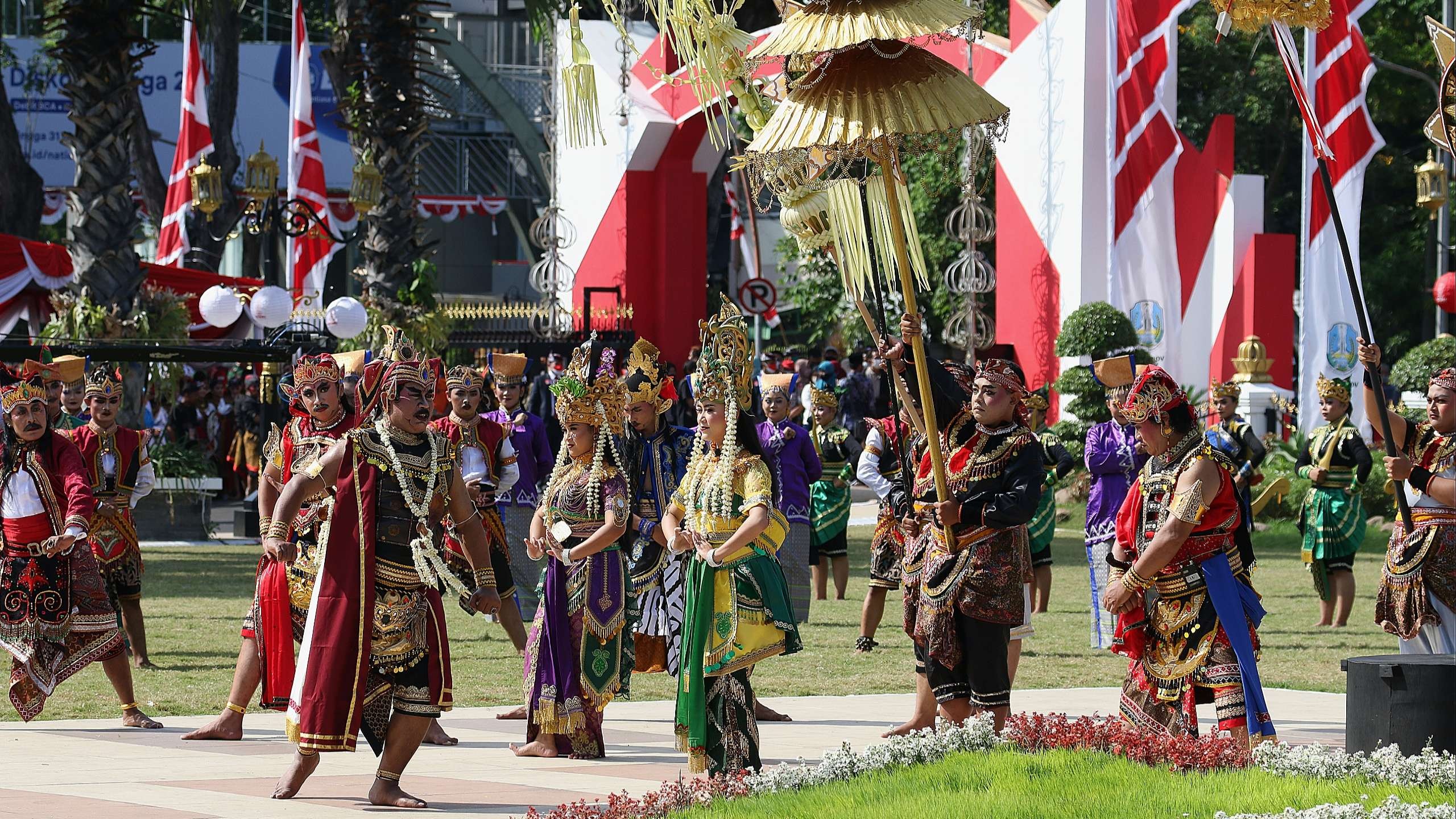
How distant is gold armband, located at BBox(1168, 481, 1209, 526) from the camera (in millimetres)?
8102

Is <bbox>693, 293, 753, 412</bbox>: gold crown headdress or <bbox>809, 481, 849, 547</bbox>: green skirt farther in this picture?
<bbox>809, 481, 849, 547</bbox>: green skirt

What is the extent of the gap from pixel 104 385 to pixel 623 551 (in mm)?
4528

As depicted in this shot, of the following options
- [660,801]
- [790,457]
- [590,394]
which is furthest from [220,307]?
[660,801]

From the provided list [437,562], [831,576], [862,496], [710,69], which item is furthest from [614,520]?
[862,496]

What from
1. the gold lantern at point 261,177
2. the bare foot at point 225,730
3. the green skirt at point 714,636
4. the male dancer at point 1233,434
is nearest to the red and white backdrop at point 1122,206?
the gold lantern at point 261,177

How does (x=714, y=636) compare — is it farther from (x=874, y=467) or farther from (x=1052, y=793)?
(x=874, y=467)

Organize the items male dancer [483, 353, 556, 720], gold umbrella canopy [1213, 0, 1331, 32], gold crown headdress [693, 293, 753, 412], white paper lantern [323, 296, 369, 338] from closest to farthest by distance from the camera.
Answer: gold umbrella canopy [1213, 0, 1331, 32], gold crown headdress [693, 293, 753, 412], male dancer [483, 353, 556, 720], white paper lantern [323, 296, 369, 338]

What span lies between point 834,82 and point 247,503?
17.2 meters

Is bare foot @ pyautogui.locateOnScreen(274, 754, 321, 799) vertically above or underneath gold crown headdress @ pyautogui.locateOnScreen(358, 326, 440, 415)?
underneath

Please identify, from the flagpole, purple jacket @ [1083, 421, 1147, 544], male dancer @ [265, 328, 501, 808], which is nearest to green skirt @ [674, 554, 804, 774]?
male dancer @ [265, 328, 501, 808]

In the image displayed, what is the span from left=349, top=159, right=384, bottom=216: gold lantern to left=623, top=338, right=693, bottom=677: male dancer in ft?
45.1

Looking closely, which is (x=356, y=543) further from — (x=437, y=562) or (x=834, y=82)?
(x=834, y=82)

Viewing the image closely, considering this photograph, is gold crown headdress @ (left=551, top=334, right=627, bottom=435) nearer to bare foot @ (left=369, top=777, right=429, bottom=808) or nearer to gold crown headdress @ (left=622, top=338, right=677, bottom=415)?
gold crown headdress @ (left=622, top=338, right=677, bottom=415)

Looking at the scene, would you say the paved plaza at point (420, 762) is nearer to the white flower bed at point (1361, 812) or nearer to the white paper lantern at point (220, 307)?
the white flower bed at point (1361, 812)
